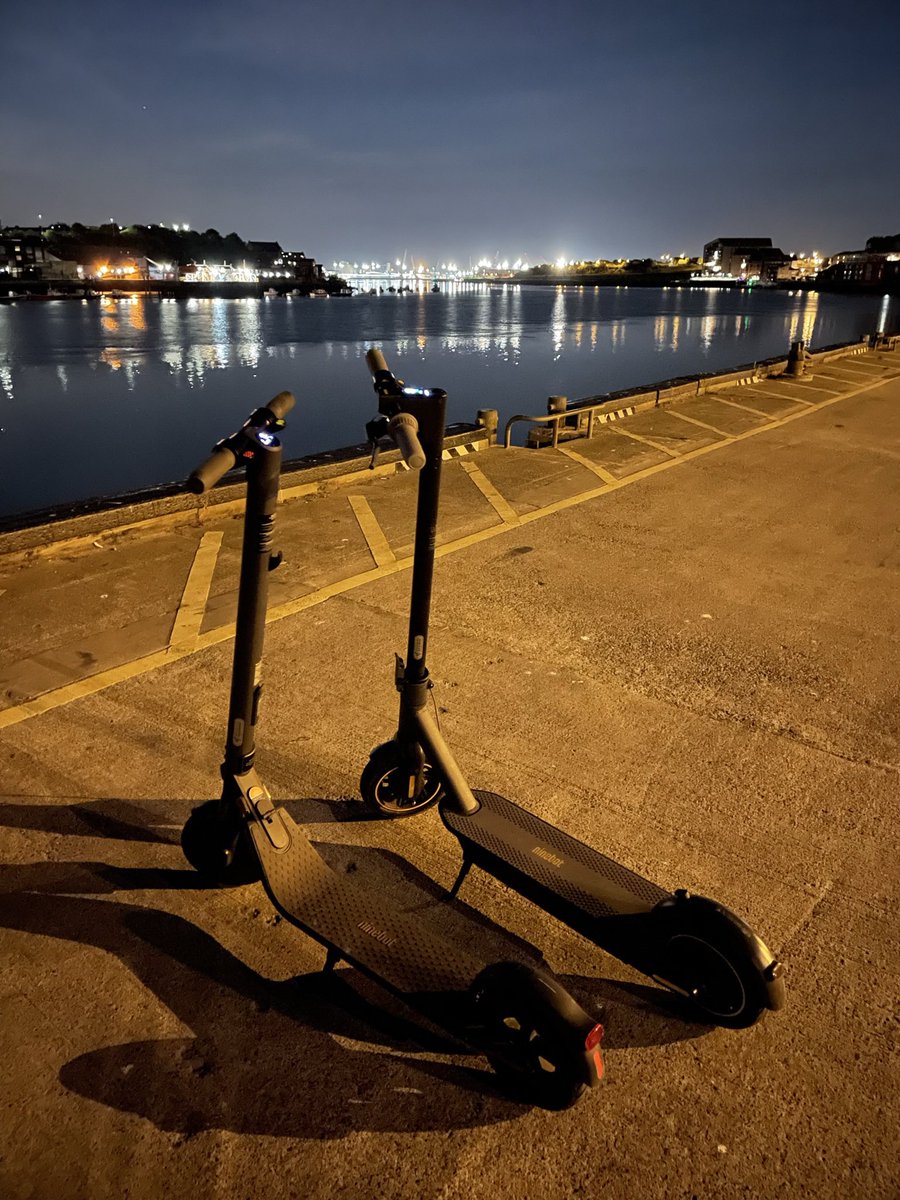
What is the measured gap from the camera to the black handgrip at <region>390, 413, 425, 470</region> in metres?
2.42

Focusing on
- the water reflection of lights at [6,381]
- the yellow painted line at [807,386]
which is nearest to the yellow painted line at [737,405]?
the yellow painted line at [807,386]

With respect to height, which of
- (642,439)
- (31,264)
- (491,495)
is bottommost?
(491,495)

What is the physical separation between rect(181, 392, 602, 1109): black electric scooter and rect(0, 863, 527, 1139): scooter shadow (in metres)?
0.16

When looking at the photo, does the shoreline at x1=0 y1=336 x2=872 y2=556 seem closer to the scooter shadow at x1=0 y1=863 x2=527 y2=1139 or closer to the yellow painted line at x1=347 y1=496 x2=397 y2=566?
the yellow painted line at x1=347 y1=496 x2=397 y2=566

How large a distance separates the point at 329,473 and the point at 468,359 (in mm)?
37671

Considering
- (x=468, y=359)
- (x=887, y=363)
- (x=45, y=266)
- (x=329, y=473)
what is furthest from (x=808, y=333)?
(x=45, y=266)

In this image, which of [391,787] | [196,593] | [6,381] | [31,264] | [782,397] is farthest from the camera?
[31,264]

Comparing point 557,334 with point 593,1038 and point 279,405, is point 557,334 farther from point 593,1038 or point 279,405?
point 593,1038

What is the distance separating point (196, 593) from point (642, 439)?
29.2 ft

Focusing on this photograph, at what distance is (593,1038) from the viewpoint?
215cm

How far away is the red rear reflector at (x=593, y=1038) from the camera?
7.02ft

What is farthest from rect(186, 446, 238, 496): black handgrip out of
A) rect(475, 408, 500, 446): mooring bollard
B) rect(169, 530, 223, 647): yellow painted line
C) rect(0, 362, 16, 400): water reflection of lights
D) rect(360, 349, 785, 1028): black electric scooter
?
rect(0, 362, 16, 400): water reflection of lights

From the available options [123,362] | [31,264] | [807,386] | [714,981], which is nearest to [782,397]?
[807,386]

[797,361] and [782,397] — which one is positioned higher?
[797,361]
